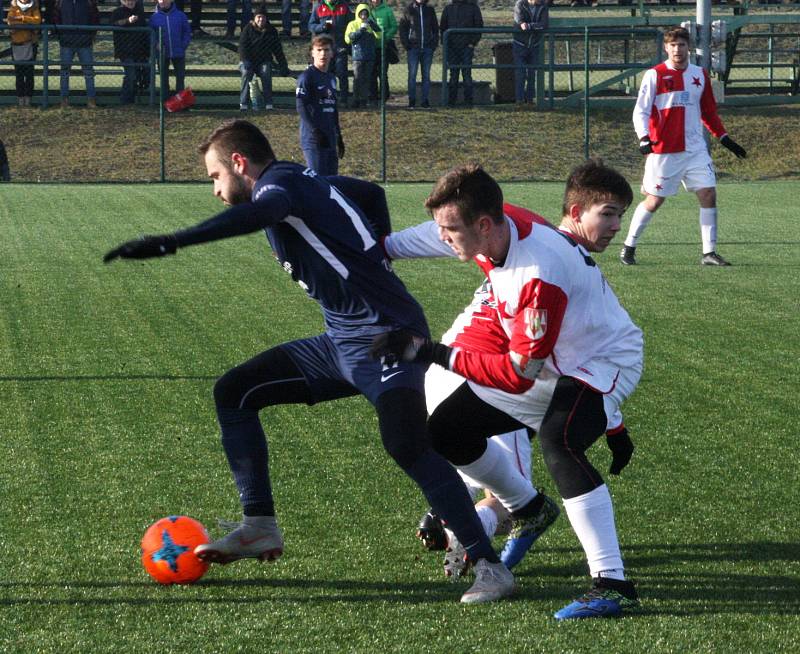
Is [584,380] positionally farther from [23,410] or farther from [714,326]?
[714,326]

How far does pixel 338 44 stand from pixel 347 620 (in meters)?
21.4

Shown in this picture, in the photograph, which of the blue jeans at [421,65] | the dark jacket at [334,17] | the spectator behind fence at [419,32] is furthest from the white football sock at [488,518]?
the dark jacket at [334,17]

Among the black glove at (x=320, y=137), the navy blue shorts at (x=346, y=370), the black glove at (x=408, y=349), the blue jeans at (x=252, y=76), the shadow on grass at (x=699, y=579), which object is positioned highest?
the blue jeans at (x=252, y=76)

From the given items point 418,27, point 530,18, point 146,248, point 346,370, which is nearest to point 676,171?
point 346,370

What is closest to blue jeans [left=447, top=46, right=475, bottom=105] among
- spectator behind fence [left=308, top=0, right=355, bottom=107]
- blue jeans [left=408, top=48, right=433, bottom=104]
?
blue jeans [left=408, top=48, right=433, bottom=104]

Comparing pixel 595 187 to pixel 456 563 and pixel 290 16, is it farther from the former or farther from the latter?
pixel 290 16

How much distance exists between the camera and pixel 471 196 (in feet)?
13.2

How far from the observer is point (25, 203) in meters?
17.8

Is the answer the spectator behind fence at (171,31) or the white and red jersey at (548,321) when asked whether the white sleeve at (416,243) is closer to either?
the white and red jersey at (548,321)

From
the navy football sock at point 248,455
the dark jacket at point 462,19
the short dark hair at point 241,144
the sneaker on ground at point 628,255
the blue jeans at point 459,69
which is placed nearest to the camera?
the short dark hair at point 241,144

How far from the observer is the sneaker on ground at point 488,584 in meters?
4.27

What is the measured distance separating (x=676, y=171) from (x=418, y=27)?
1291cm

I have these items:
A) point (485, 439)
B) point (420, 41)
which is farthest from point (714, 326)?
point (420, 41)

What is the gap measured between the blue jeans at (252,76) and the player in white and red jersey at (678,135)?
13.7 m
